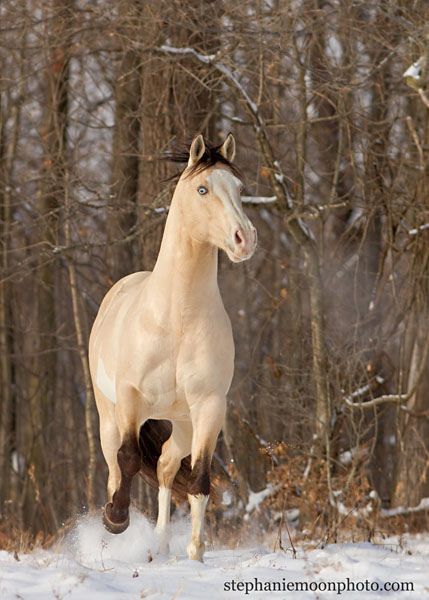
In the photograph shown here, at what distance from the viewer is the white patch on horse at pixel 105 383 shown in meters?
7.52

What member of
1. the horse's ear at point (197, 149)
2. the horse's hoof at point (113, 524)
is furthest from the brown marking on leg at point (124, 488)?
the horse's ear at point (197, 149)

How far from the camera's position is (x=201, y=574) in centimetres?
595

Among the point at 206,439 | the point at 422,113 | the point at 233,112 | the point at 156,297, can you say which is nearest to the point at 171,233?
the point at 156,297

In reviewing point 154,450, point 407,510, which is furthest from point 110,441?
point 407,510

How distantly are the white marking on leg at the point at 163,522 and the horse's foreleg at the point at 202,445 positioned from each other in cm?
49

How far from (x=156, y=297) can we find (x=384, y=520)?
Answer: 18.8 ft

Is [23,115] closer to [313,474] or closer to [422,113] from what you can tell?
[422,113]

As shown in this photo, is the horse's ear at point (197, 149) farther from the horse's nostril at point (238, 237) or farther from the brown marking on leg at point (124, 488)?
the brown marking on leg at point (124, 488)

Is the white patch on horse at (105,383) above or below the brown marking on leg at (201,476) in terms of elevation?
above

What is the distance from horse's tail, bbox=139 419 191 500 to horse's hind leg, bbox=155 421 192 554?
0.58 feet

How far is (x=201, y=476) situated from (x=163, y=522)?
0.78 metres

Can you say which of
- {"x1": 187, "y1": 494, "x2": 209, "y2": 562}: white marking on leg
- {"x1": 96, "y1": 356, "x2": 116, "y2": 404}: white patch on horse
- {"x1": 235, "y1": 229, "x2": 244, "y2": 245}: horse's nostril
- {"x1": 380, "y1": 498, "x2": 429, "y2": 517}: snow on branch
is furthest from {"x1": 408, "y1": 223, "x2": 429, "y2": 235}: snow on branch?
{"x1": 235, "y1": 229, "x2": 244, "y2": 245}: horse's nostril

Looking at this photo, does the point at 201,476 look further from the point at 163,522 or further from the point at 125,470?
the point at 163,522

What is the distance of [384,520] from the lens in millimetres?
11672
